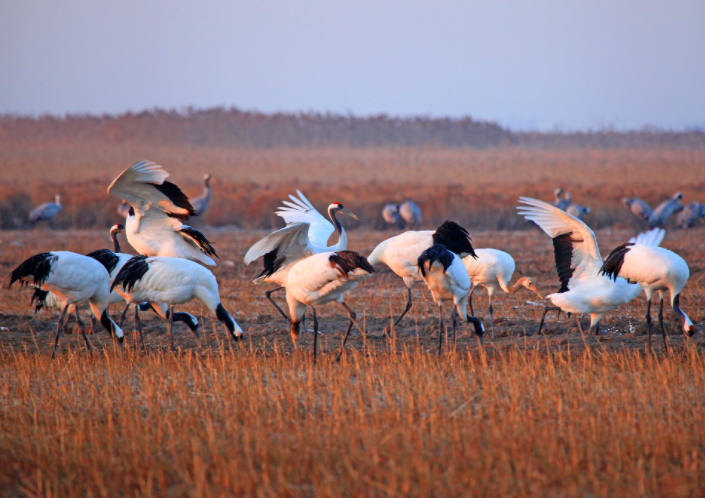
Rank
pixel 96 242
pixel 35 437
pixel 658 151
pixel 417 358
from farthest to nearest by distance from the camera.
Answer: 1. pixel 658 151
2. pixel 96 242
3. pixel 417 358
4. pixel 35 437

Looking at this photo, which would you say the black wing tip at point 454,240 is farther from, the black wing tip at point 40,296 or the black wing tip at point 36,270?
the black wing tip at point 40,296

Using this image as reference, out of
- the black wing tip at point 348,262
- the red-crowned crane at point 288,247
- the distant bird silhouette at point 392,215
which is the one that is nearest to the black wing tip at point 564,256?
the red-crowned crane at point 288,247

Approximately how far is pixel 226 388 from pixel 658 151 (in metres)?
52.2

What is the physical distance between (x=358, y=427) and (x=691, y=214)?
18.6m

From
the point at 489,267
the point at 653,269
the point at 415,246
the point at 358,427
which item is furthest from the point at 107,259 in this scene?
the point at 653,269

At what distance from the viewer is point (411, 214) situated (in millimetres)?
20266

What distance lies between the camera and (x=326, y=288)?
21.2 ft

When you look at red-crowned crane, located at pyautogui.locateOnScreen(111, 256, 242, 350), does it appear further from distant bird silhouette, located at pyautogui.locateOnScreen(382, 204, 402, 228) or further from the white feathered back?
distant bird silhouette, located at pyautogui.locateOnScreen(382, 204, 402, 228)

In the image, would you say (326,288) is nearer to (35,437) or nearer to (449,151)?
(35,437)

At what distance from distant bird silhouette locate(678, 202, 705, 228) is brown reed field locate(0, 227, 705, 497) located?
1366 cm

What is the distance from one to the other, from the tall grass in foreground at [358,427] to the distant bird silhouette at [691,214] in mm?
15435

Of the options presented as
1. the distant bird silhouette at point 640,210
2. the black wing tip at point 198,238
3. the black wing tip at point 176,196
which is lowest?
the distant bird silhouette at point 640,210

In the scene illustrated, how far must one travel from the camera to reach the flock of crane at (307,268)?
6574 mm

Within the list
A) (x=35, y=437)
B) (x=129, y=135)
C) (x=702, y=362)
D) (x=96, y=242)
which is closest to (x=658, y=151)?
(x=129, y=135)
